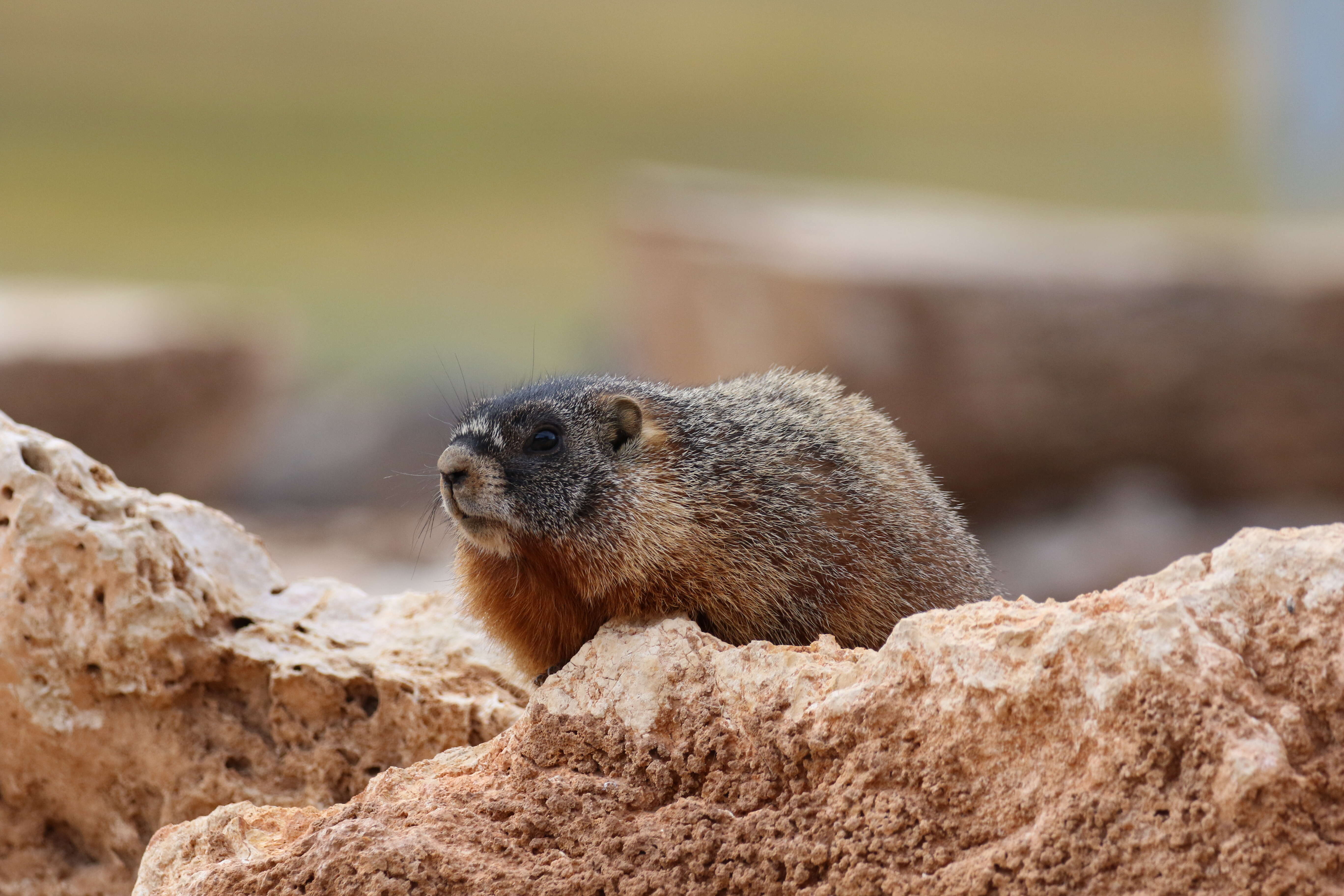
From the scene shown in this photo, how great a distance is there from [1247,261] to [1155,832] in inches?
432

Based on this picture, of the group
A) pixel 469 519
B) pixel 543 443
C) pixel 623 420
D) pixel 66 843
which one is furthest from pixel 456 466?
pixel 66 843

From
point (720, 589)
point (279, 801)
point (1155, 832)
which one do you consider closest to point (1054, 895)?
point (1155, 832)

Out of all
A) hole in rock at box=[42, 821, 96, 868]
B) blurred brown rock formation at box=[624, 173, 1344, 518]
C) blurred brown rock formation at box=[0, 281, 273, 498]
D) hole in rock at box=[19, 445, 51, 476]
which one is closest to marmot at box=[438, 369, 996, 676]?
hole in rock at box=[19, 445, 51, 476]

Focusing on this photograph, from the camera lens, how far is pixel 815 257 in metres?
12.8

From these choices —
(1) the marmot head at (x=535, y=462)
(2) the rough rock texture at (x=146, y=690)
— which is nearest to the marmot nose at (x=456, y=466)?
(1) the marmot head at (x=535, y=462)

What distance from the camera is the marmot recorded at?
3.83 m

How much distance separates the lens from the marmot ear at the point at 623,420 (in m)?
4.14

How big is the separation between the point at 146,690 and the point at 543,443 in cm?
129

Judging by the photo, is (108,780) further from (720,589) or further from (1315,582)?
(1315,582)

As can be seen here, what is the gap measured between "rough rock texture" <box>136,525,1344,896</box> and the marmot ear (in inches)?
36.8

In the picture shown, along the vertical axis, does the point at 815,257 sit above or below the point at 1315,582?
above

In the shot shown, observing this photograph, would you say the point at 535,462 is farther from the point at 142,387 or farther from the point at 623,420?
the point at 142,387

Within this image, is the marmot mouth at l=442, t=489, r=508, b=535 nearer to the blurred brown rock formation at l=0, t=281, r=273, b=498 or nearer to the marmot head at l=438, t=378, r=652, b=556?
the marmot head at l=438, t=378, r=652, b=556

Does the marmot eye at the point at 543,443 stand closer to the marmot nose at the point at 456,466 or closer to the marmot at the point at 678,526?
the marmot at the point at 678,526
